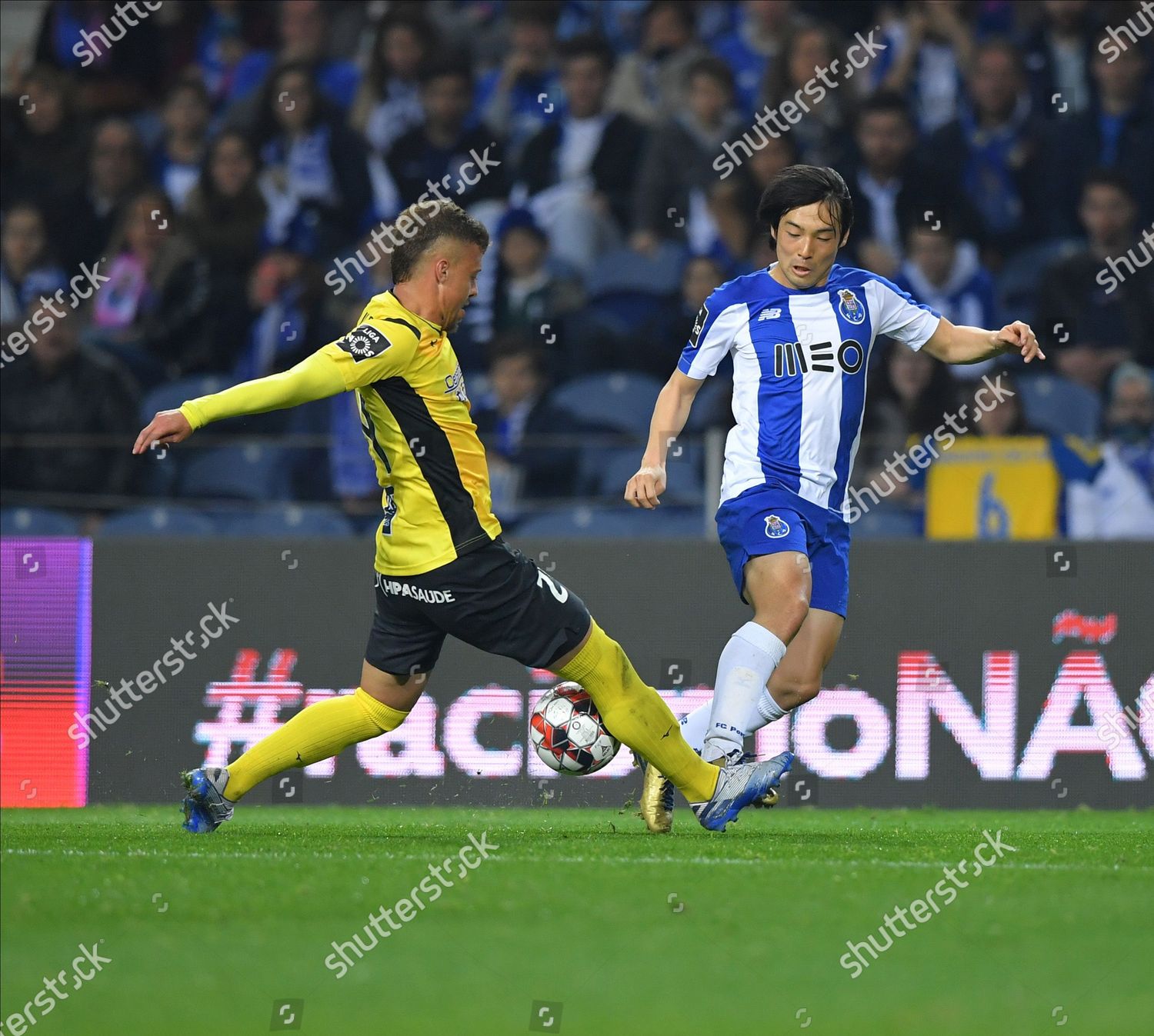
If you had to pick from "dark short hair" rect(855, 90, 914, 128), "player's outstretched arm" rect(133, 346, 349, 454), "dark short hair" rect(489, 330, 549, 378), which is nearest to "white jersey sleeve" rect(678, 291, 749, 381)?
"player's outstretched arm" rect(133, 346, 349, 454)

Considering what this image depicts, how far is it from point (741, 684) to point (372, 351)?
61.2 inches

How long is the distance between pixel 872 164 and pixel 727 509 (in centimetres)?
594

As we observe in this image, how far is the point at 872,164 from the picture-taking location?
36.0ft

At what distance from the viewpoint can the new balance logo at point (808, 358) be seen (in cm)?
560

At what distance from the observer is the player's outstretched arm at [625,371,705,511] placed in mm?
5250

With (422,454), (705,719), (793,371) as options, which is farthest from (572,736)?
(793,371)

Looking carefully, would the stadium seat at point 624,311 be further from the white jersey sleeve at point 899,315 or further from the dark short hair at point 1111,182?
the white jersey sleeve at point 899,315

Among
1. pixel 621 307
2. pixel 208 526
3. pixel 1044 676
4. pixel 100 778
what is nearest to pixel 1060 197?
pixel 621 307

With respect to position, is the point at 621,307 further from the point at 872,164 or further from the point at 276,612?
the point at 276,612

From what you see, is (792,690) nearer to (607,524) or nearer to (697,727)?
(697,727)

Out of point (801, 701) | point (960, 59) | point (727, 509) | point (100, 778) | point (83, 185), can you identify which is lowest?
point (100, 778)

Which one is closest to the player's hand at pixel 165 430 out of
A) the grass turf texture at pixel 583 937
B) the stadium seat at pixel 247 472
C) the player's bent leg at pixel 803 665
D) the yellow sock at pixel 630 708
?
the grass turf texture at pixel 583 937

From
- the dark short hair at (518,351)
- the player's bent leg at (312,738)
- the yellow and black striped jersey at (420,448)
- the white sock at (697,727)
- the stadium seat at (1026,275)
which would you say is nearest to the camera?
the yellow and black striped jersey at (420,448)

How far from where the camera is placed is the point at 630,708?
5.20m
